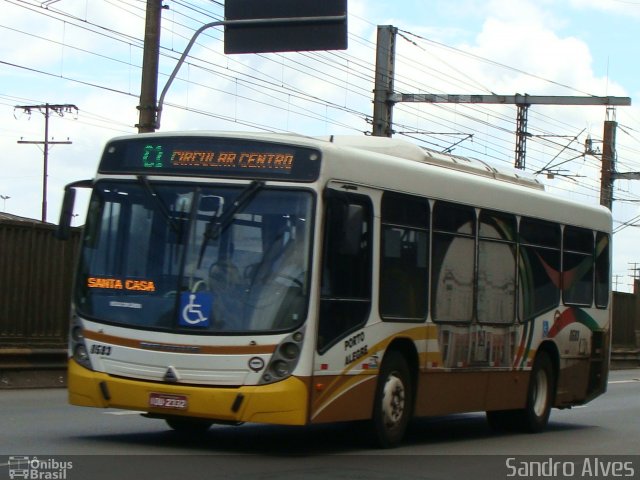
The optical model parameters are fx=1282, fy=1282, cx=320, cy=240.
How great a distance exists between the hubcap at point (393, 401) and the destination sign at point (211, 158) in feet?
7.66

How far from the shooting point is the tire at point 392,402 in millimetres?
12203

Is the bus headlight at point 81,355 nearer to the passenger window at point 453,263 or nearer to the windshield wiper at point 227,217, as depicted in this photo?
the windshield wiper at point 227,217

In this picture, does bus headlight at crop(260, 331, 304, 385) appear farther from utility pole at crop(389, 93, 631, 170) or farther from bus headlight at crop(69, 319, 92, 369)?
utility pole at crop(389, 93, 631, 170)

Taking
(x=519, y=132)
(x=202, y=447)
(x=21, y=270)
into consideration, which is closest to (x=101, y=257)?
(x=202, y=447)

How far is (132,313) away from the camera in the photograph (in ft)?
37.6

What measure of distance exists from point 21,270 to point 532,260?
8329 millimetres

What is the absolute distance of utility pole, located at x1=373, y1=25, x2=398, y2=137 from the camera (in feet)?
92.1

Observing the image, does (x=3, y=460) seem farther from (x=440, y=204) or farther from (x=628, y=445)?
(x=628, y=445)

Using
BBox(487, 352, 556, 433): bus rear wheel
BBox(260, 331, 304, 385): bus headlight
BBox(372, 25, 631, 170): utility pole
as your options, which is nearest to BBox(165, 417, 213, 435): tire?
BBox(260, 331, 304, 385): bus headlight

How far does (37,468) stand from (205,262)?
8.30 ft

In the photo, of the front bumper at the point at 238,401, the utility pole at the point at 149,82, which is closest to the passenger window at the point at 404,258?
the front bumper at the point at 238,401

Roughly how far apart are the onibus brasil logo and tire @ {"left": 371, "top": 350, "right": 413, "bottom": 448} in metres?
3.39

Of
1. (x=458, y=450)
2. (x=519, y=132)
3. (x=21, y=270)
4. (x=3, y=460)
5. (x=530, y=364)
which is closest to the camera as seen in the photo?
(x=3, y=460)

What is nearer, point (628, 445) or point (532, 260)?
point (628, 445)
